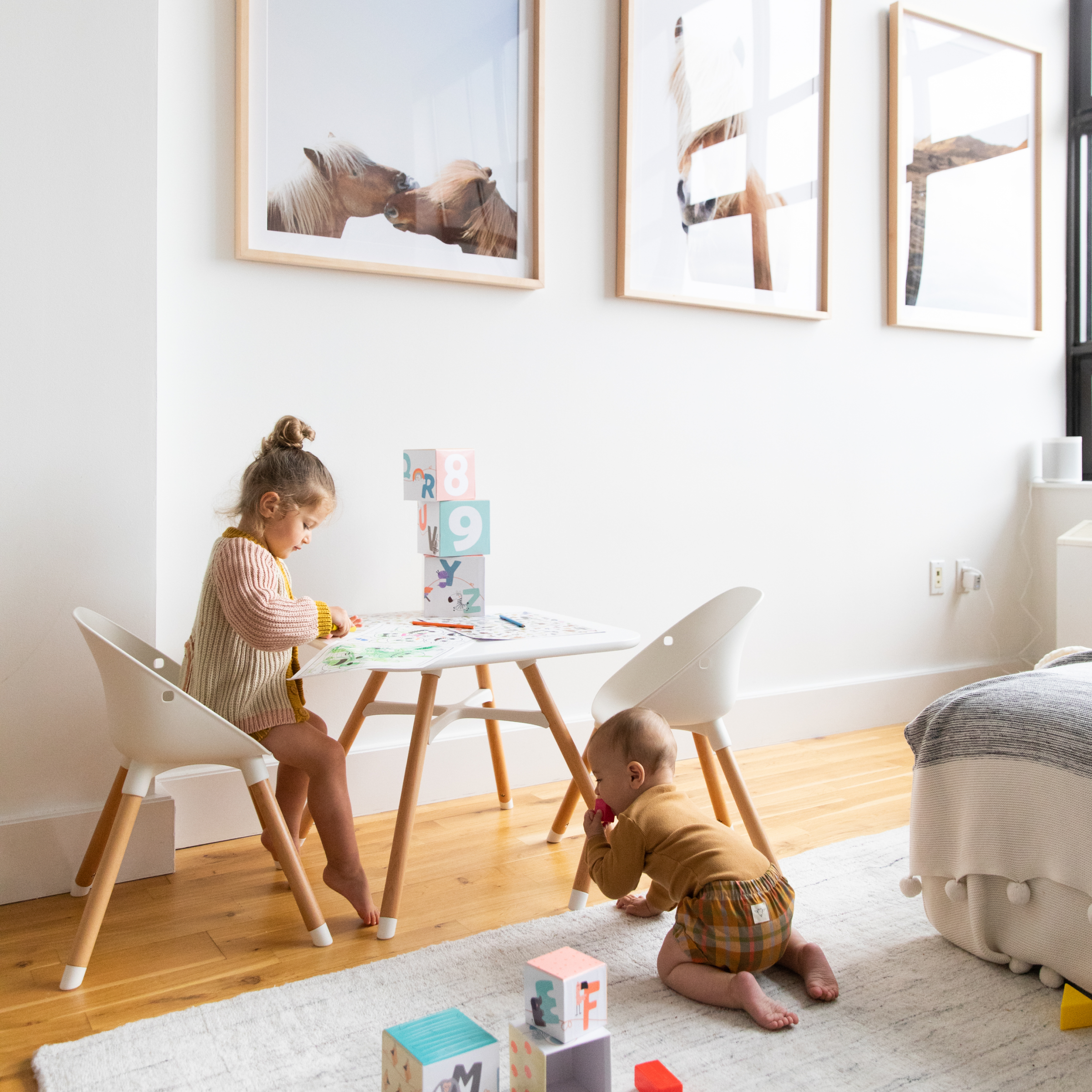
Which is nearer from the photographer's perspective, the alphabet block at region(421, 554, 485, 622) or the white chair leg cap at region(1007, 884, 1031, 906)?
the white chair leg cap at region(1007, 884, 1031, 906)

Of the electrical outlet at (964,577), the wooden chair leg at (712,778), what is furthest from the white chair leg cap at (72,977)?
the electrical outlet at (964,577)

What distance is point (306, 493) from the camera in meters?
1.84

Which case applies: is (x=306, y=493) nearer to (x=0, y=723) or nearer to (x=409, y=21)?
(x=0, y=723)

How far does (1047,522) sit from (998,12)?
1679mm

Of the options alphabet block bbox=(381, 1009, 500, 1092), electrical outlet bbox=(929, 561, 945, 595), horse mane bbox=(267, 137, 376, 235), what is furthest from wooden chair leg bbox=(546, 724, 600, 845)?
electrical outlet bbox=(929, 561, 945, 595)

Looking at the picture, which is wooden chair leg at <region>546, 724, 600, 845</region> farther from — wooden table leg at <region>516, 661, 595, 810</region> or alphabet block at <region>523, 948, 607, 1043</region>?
alphabet block at <region>523, 948, 607, 1043</region>

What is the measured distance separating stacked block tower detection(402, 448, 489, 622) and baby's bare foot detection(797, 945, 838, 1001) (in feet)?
2.92

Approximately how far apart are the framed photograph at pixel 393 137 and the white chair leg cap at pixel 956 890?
1.58m

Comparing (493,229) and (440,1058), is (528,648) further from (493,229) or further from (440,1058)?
(493,229)

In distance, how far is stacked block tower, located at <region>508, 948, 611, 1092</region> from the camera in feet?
3.80

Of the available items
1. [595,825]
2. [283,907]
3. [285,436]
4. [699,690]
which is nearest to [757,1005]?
[595,825]

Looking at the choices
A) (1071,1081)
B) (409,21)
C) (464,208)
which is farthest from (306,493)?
(1071,1081)

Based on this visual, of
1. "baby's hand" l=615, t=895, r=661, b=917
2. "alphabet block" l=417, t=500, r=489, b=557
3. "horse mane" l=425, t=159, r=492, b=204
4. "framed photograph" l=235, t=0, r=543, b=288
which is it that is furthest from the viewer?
"horse mane" l=425, t=159, r=492, b=204

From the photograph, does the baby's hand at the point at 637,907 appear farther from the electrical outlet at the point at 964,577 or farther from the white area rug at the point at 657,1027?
the electrical outlet at the point at 964,577
